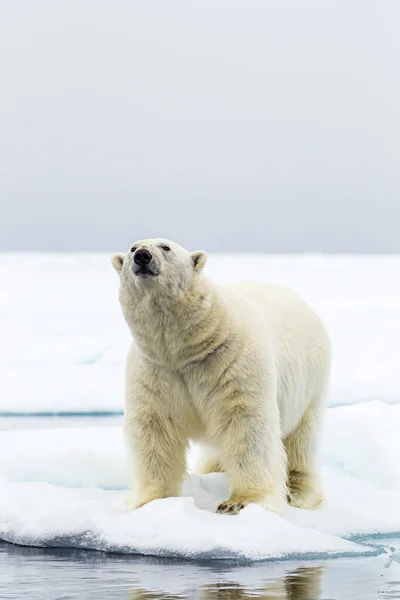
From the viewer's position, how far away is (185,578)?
4.21 meters

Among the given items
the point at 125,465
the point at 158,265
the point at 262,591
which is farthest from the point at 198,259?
the point at 262,591

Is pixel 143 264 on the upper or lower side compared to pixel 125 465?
upper

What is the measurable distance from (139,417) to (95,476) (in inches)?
39.6

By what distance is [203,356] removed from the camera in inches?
203

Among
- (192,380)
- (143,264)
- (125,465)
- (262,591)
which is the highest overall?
(143,264)

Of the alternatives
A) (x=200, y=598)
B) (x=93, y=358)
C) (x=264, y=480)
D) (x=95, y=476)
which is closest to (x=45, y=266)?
(x=93, y=358)

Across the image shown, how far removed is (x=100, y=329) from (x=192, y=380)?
9.46 m

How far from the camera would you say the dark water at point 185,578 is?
3.91 m

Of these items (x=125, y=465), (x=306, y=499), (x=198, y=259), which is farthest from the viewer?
(x=125, y=465)

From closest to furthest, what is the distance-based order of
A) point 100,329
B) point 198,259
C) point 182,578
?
point 182,578 < point 198,259 < point 100,329

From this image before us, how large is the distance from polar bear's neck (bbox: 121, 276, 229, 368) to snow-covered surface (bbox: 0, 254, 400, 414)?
22.7 feet

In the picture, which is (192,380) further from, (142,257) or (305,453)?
(305,453)

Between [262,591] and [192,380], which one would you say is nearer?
[262,591]

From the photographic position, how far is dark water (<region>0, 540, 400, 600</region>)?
391cm
